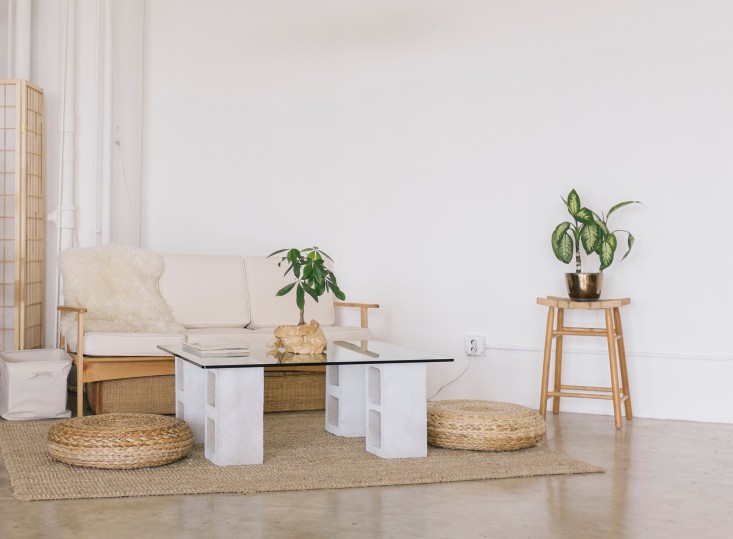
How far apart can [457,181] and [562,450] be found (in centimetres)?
214

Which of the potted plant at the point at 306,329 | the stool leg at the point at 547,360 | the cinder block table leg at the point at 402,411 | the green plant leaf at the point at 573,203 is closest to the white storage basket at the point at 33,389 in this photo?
the potted plant at the point at 306,329

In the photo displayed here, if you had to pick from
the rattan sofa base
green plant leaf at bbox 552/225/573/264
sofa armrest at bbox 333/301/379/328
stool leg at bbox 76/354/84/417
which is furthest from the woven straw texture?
green plant leaf at bbox 552/225/573/264

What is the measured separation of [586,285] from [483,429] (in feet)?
4.49

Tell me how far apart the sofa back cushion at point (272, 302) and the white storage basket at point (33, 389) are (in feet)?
4.11

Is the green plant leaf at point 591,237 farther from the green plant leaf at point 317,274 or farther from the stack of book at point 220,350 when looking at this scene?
the stack of book at point 220,350

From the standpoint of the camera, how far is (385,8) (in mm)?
6207

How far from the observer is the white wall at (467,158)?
546 cm

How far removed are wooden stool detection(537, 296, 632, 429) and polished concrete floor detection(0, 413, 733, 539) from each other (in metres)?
1.15

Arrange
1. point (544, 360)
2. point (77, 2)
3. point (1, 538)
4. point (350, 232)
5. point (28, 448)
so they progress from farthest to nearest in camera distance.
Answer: point (350, 232)
point (77, 2)
point (544, 360)
point (28, 448)
point (1, 538)

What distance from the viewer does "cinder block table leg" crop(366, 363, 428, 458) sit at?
13.6ft

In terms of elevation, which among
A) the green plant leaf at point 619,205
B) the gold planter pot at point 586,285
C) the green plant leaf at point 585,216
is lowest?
the gold planter pot at point 586,285

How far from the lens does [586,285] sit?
5.27m

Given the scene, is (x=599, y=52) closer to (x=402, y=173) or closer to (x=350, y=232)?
(x=402, y=173)

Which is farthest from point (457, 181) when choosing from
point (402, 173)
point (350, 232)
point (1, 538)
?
point (1, 538)
